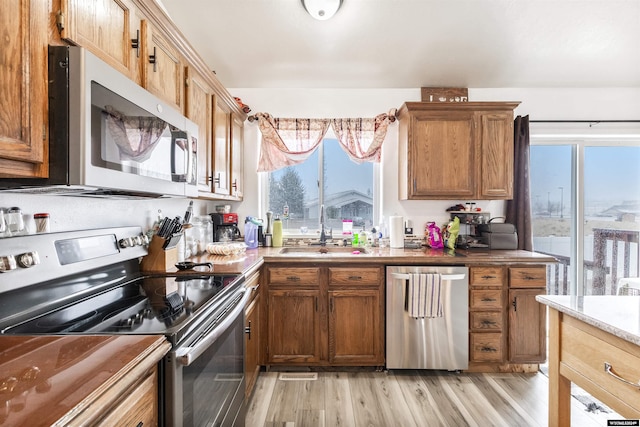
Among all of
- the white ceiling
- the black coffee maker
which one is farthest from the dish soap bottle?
the white ceiling

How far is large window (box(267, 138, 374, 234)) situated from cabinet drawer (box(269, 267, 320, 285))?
0.81m

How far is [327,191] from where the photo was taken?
10.7ft

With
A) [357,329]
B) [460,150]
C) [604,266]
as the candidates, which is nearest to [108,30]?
[357,329]

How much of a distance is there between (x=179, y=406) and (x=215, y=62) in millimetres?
2706

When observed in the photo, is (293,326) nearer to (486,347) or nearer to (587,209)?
(486,347)

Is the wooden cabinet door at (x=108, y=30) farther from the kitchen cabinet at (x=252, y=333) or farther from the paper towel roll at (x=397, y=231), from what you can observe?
the paper towel roll at (x=397, y=231)

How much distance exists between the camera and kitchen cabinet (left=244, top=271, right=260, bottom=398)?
201 centimetres

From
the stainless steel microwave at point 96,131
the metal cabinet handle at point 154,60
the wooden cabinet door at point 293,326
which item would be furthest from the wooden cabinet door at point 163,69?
the wooden cabinet door at point 293,326

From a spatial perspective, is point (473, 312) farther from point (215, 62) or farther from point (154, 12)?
point (215, 62)

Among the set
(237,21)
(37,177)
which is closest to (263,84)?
(237,21)

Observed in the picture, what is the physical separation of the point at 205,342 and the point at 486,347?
7.29 feet

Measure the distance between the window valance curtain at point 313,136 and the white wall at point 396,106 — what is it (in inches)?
5.0

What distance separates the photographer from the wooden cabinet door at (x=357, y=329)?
247cm

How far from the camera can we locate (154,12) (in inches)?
57.5
